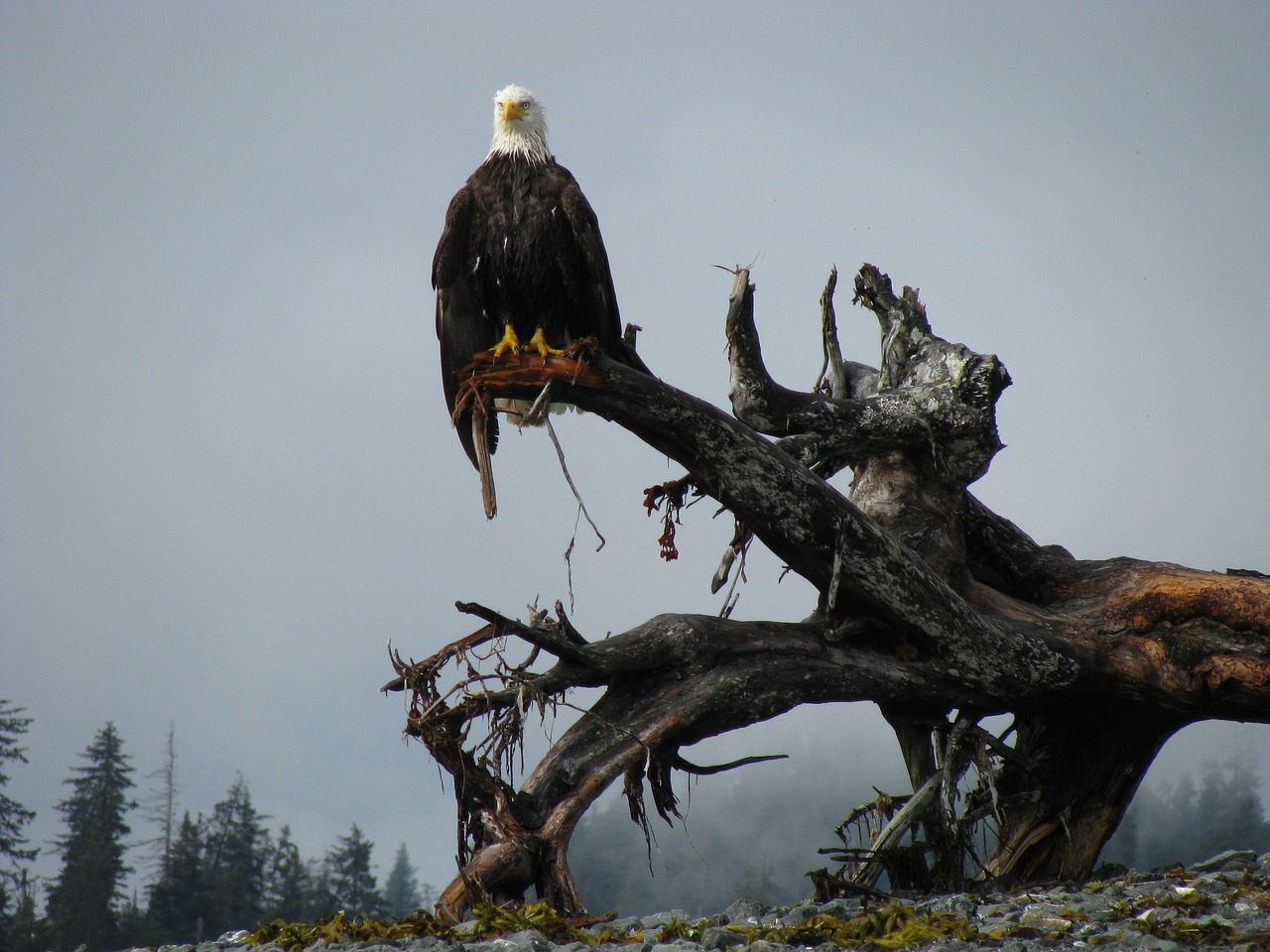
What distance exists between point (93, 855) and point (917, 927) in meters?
10.2

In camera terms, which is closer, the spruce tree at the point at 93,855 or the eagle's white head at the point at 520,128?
the eagle's white head at the point at 520,128

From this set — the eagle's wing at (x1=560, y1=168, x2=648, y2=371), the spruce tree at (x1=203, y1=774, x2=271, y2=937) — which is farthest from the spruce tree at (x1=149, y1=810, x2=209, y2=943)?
the eagle's wing at (x1=560, y1=168, x2=648, y2=371)

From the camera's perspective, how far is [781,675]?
5477mm

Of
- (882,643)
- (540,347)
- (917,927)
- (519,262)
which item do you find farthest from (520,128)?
(917,927)

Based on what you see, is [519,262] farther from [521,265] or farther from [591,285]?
[591,285]

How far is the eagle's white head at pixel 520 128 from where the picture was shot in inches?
244

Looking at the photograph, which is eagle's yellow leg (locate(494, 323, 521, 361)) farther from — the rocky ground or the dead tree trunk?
the rocky ground

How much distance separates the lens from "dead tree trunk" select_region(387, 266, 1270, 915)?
16.0ft

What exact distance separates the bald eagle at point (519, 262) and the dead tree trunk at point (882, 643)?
823mm

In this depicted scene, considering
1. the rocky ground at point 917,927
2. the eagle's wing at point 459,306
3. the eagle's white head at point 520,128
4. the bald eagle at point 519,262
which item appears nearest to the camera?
the rocky ground at point 917,927

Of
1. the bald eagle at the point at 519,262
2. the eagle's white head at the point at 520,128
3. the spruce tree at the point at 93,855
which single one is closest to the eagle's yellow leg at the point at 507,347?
the bald eagle at the point at 519,262

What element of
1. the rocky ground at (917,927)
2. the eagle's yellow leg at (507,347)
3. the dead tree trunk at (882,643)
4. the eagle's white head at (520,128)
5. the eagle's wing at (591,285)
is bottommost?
the rocky ground at (917,927)

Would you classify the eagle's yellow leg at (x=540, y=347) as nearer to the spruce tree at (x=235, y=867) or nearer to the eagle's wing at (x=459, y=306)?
the eagle's wing at (x=459, y=306)

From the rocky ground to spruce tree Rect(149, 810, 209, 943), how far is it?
7807 millimetres
